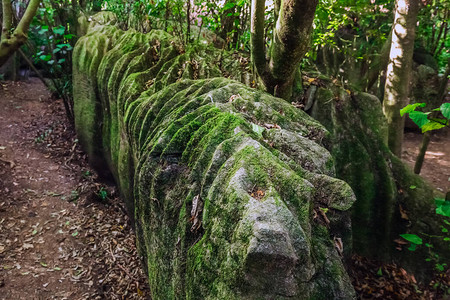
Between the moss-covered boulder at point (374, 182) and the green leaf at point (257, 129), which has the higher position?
the green leaf at point (257, 129)

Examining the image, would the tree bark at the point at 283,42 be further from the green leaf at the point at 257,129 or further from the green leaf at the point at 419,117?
the green leaf at the point at 419,117

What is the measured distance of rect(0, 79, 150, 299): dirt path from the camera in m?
4.43

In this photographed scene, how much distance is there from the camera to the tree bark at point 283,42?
2975 millimetres

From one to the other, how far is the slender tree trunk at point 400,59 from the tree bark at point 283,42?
80.9 inches

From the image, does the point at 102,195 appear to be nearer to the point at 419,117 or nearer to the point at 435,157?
the point at 419,117

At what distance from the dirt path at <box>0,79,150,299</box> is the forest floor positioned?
0.5 inches

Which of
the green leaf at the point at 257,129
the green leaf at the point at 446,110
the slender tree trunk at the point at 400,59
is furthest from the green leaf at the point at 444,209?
the slender tree trunk at the point at 400,59

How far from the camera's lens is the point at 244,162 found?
2020 millimetres

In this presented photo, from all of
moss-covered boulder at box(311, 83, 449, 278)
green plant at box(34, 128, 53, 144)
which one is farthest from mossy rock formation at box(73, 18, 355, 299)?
green plant at box(34, 128, 53, 144)

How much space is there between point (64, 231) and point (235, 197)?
4.39 meters

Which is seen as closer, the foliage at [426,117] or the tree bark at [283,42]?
the foliage at [426,117]

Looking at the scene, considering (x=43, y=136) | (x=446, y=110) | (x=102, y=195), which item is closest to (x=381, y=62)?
(x=446, y=110)

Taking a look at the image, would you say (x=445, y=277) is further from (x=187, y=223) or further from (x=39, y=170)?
(x=39, y=170)

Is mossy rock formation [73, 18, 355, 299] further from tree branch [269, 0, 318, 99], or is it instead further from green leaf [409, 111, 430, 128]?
green leaf [409, 111, 430, 128]
